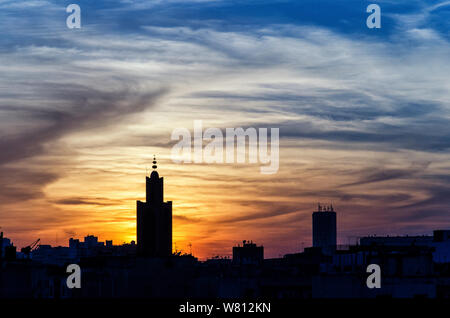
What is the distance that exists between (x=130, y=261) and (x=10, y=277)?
56.6m

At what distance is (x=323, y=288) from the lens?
381ft

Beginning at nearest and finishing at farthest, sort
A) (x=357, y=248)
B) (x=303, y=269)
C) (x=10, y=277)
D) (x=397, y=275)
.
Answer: (x=397, y=275) → (x=10, y=277) → (x=357, y=248) → (x=303, y=269)

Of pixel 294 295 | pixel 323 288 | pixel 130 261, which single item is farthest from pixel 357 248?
pixel 130 261

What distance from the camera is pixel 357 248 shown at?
139m

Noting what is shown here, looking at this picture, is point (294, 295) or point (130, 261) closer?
point (294, 295)

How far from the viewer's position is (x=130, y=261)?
7313 inches
